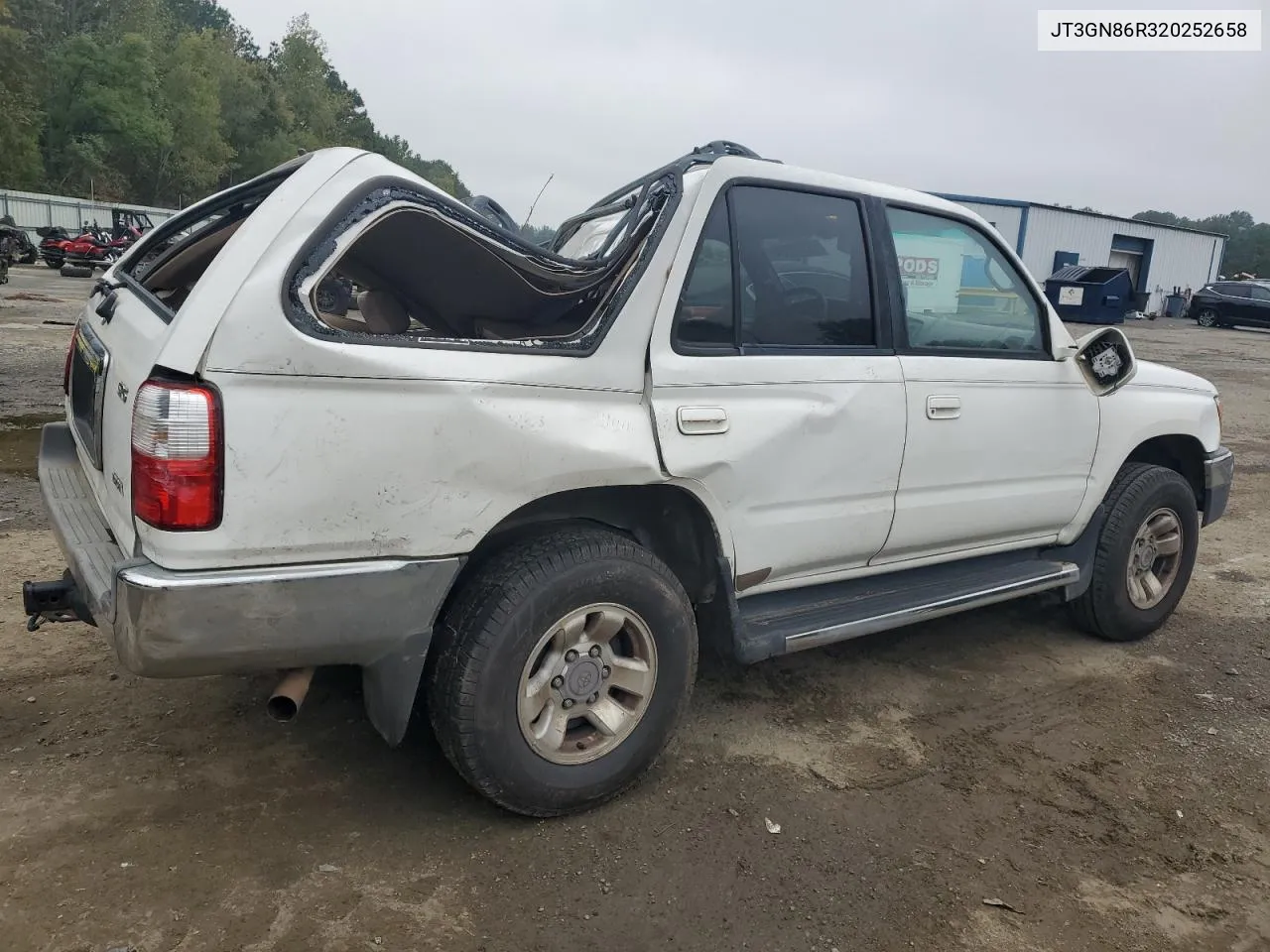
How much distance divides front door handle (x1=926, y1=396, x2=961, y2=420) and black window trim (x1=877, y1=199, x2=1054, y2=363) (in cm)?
17

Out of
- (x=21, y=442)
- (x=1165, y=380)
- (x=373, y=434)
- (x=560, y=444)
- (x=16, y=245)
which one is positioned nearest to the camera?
(x=373, y=434)

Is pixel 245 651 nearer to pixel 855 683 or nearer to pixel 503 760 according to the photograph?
pixel 503 760

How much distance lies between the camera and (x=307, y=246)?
2348 mm

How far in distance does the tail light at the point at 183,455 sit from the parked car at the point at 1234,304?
35.6 m

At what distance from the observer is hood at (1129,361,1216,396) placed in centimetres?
426

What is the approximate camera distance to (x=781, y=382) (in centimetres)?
306

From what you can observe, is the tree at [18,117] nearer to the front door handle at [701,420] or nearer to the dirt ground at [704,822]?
the dirt ground at [704,822]

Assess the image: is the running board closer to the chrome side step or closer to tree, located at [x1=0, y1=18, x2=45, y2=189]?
the chrome side step

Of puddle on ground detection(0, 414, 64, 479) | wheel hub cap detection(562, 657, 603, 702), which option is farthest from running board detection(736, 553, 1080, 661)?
puddle on ground detection(0, 414, 64, 479)

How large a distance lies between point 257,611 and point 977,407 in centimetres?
261

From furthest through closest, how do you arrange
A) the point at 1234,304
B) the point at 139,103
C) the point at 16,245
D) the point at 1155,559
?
the point at 139,103, the point at 1234,304, the point at 16,245, the point at 1155,559

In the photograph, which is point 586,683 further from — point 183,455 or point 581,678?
point 183,455

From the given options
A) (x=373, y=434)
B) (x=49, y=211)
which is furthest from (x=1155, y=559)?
(x=49, y=211)

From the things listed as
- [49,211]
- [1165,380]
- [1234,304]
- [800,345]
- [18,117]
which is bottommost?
[1165,380]
